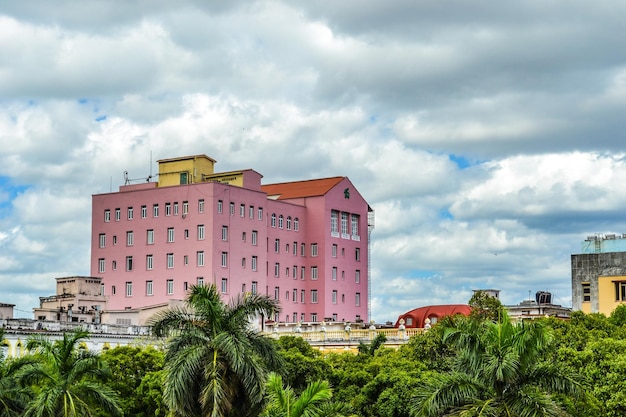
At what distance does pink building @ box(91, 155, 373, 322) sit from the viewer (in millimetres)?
106062

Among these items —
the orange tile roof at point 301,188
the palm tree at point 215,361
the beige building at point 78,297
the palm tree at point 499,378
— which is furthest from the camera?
the orange tile roof at point 301,188

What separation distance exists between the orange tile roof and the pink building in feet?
0.51

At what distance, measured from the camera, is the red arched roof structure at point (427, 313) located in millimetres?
84069

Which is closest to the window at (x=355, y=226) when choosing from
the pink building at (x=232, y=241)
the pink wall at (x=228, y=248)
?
the pink building at (x=232, y=241)

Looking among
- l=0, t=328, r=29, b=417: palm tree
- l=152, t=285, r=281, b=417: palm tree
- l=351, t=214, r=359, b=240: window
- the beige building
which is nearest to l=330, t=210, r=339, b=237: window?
l=351, t=214, r=359, b=240: window

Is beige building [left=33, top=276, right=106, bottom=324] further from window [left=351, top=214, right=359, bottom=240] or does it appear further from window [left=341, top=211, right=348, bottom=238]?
window [left=351, top=214, right=359, bottom=240]

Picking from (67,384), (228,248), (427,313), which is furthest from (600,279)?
(67,384)

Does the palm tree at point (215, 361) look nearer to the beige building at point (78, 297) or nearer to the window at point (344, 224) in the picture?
the beige building at point (78, 297)

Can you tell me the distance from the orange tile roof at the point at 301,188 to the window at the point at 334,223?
9.17ft

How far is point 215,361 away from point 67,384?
22.1ft

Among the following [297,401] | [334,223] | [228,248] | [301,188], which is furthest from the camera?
[301,188]

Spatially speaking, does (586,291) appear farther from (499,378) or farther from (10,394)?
(499,378)

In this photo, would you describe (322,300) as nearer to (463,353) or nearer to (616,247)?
(616,247)

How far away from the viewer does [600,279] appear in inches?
3605
